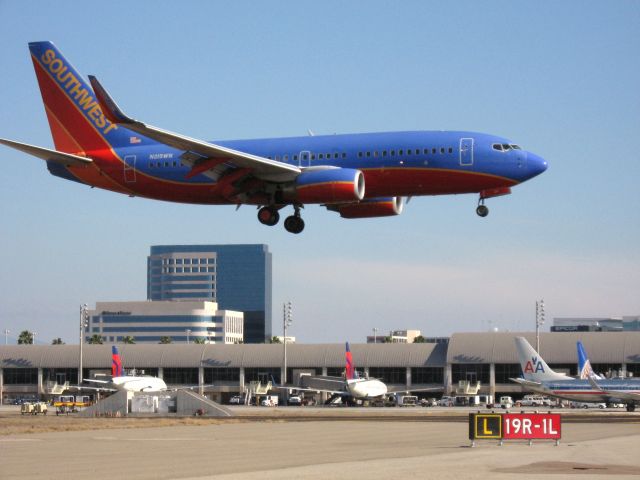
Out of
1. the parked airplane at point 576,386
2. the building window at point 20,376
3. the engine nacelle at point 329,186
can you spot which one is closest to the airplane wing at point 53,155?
the engine nacelle at point 329,186

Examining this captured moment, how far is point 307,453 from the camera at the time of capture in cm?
5291

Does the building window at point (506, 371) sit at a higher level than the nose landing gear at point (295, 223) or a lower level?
lower

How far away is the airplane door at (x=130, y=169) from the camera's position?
75.9m

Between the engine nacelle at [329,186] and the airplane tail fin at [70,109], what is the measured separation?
15046 millimetres

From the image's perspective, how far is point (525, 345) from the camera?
127m

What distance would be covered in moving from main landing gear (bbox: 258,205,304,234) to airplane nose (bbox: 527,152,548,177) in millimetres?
14907

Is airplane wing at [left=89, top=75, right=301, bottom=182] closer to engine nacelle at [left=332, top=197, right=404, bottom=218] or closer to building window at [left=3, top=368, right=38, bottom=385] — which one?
engine nacelle at [left=332, top=197, right=404, bottom=218]

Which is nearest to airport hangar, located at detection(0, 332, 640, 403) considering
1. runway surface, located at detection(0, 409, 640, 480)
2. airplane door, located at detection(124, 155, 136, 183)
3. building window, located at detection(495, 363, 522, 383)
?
building window, located at detection(495, 363, 522, 383)

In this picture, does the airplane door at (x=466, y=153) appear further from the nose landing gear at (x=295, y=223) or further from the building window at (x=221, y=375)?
the building window at (x=221, y=375)

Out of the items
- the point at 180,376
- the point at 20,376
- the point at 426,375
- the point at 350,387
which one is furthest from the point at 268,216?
the point at 20,376

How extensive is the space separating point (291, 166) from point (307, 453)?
22.2 metres

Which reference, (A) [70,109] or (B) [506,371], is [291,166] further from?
(B) [506,371]

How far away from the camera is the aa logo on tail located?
12462cm

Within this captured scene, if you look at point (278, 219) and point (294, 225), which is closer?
point (278, 219)
